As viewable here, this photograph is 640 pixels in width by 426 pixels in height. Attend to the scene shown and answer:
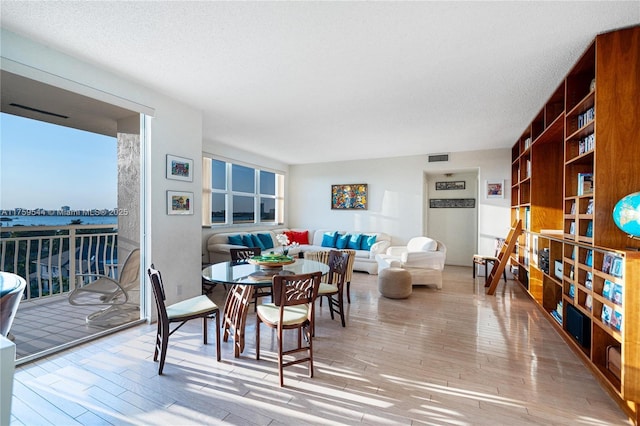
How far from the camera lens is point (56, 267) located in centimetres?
364

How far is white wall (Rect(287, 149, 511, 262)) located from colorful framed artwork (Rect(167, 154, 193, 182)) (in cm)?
437

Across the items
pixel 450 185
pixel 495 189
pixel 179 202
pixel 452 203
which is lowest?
pixel 179 202

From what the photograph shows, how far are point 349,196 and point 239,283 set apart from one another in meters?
5.37

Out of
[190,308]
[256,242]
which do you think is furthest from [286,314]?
[256,242]

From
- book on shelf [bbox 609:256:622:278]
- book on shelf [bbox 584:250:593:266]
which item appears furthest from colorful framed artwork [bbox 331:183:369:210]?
book on shelf [bbox 609:256:622:278]

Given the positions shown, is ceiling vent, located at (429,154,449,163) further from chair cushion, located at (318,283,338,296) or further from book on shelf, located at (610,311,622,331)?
book on shelf, located at (610,311,622,331)

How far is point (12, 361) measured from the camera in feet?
2.89

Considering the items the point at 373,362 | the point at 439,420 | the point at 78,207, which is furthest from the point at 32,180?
the point at 439,420

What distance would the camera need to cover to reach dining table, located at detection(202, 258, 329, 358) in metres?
2.46

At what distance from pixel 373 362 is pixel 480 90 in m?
3.06

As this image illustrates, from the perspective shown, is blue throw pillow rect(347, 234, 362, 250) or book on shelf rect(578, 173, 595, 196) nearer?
book on shelf rect(578, 173, 595, 196)

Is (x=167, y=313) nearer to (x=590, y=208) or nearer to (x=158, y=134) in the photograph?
(x=158, y=134)

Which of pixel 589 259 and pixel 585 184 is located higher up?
pixel 585 184

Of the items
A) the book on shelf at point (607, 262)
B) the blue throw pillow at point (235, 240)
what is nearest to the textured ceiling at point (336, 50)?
the book on shelf at point (607, 262)
